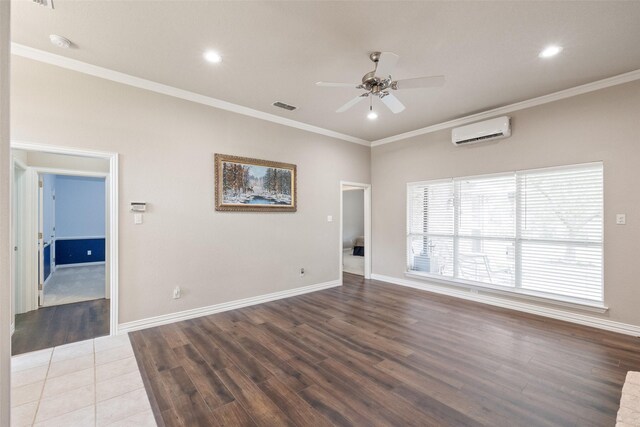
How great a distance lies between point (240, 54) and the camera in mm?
2859

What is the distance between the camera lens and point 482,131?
14.0 ft

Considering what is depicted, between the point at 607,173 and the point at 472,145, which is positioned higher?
the point at 472,145

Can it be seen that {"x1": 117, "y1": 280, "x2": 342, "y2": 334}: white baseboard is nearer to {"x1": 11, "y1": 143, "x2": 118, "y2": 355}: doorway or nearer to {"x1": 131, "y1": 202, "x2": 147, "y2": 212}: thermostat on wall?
{"x1": 11, "y1": 143, "x2": 118, "y2": 355}: doorway

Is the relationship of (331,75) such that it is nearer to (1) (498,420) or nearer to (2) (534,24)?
(2) (534,24)

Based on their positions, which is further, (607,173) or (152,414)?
(607,173)

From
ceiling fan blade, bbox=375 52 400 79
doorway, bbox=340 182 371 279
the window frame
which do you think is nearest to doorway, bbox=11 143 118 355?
ceiling fan blade, bbox=375 52 400 79

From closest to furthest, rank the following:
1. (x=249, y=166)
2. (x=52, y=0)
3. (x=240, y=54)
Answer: (x=52, y=0), (x=240, y=54), (x=249, y=166)

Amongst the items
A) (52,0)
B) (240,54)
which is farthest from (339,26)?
(52,0)

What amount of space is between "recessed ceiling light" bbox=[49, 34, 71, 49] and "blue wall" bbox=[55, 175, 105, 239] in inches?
A: 246

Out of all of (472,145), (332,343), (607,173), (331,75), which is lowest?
(332,343)

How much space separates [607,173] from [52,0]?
5.84 m

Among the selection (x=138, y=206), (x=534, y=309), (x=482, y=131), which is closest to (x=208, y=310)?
(x=138, y=206)

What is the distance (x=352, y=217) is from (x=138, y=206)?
23.2ft

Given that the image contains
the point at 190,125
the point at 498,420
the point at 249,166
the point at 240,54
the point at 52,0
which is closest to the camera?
the point at 498,420
